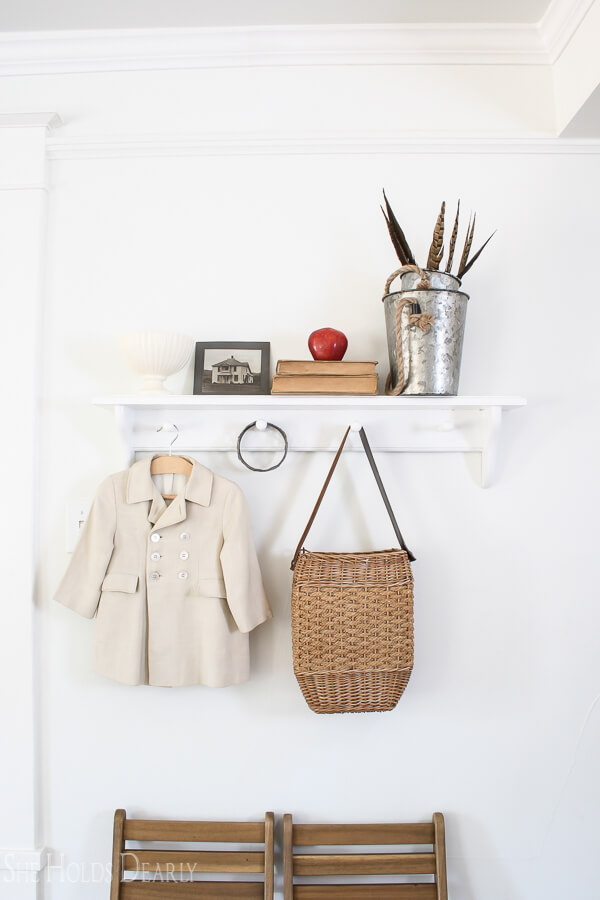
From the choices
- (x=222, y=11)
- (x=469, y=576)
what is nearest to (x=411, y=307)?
(x=469, y=576)

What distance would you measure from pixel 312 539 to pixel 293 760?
531mm

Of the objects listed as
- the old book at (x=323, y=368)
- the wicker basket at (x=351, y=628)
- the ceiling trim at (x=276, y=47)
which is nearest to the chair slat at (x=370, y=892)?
the wicker basket at (x=351, y=628)

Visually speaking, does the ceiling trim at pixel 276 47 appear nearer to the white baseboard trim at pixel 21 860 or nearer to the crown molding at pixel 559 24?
the crown molding at pixel 559 24

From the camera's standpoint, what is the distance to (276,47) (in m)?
1.57

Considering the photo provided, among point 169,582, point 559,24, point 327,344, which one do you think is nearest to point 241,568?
point 169,582

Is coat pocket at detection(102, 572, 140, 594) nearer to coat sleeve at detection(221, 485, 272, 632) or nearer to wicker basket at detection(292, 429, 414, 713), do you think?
coat sleeve at detection(221, 485, 272, 632)

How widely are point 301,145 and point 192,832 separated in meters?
1.67

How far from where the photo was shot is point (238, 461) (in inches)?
61.2

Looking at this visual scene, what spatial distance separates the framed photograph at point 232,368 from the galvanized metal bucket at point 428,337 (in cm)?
33

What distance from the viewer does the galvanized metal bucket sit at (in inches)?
53.8

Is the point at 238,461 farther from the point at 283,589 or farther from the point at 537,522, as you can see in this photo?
the point at 537,522

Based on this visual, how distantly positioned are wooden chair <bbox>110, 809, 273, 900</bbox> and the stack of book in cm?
99

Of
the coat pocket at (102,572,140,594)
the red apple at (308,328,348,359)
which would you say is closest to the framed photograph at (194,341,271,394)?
the red apple at (308,328,348,359)

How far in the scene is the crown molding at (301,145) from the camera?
5.15ft
